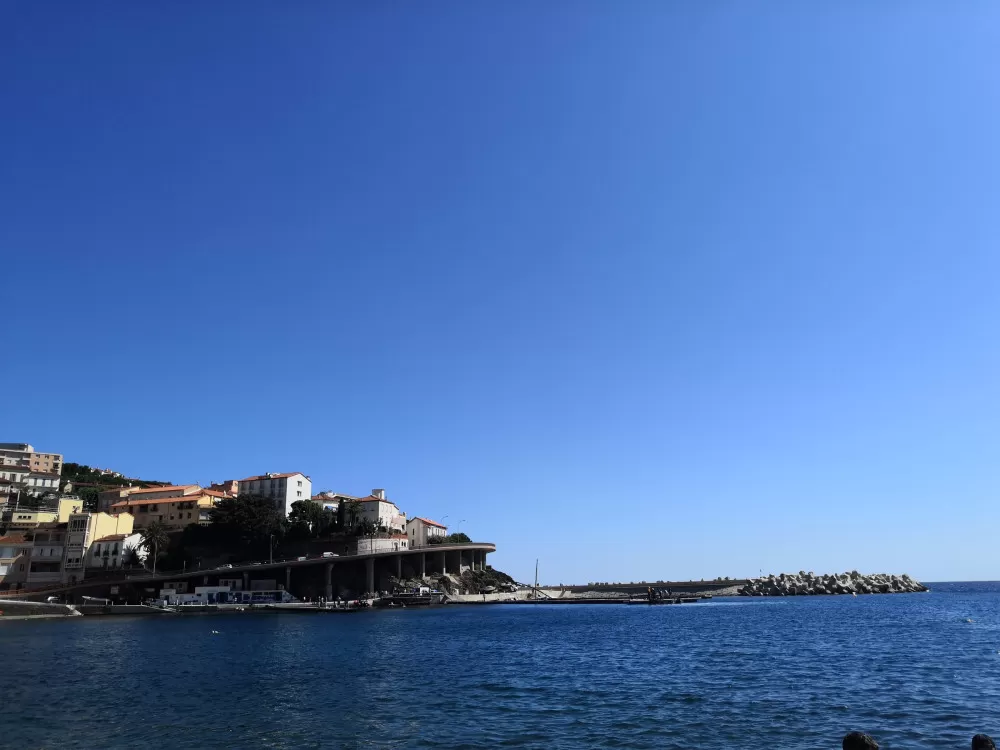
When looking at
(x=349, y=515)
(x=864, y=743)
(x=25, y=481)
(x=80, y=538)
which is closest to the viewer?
(x=864, y=743)

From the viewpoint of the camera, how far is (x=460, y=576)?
143250 mm

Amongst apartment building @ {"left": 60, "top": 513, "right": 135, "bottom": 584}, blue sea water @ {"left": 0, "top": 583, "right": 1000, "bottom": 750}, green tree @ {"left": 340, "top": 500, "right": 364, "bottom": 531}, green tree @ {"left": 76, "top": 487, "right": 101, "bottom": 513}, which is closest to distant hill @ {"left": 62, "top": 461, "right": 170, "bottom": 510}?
green tree @ {"left": 76, "top": 487, "right": 101, "bottom": 513}

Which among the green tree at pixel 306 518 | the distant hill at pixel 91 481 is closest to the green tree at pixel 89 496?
the distant hill at pixel 91 481

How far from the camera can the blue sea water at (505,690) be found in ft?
76.2

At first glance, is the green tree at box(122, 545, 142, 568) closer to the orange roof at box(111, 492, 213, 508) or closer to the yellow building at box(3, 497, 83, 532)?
the orange roof at box(111, 492, 213, 508)

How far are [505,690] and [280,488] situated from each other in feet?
368

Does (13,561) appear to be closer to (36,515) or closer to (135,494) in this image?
(36,515)

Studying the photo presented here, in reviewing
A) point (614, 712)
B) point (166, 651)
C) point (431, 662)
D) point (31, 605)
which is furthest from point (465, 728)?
point (31, 605)

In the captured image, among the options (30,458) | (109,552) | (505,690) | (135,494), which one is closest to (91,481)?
(30,458)

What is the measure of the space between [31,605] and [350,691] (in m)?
81.2

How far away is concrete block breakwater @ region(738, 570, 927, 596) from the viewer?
155 metres

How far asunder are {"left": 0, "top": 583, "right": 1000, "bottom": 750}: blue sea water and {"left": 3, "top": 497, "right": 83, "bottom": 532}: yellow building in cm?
7233

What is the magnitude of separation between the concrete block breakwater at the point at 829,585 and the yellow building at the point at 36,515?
465 feet

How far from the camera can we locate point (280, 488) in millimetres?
135625
